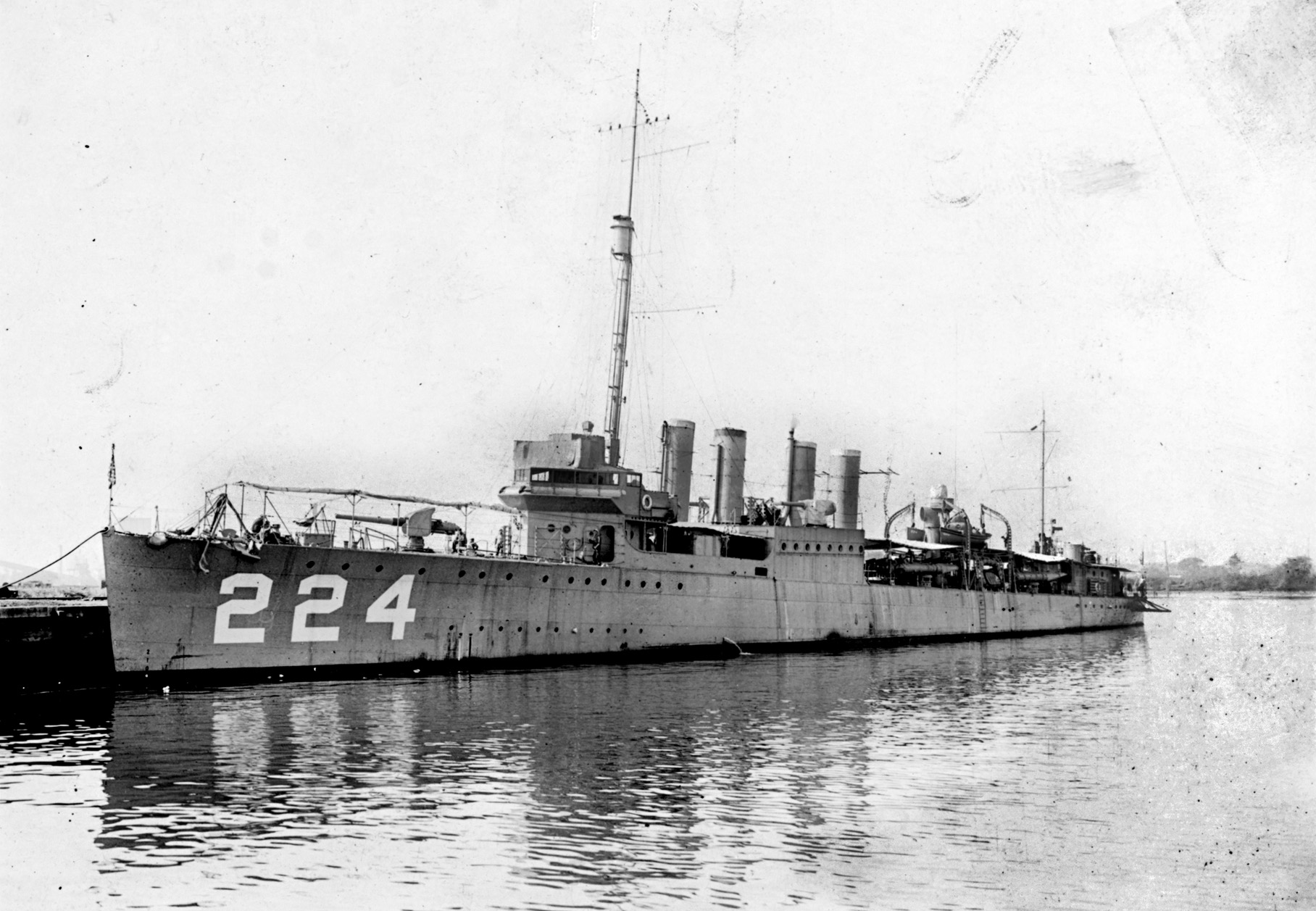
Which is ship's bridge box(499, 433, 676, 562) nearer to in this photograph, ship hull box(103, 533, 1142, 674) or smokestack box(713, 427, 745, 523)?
ship hull box(103, 533, 1142, 674)

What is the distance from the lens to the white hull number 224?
2289cm

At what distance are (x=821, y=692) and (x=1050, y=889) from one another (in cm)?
1412

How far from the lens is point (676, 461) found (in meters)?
35.1

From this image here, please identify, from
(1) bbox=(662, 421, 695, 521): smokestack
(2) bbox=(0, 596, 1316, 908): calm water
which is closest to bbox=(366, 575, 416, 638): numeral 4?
(2) bbox=(0, 596, 1316, 908): calm water

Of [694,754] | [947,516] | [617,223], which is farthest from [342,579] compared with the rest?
[947,516]

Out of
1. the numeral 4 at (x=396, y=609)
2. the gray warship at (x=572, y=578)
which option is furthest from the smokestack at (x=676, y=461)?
the numeral 4 at (x=396, y=609)

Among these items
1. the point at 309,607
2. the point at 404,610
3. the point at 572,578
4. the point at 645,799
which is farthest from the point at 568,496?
the point at 645,799

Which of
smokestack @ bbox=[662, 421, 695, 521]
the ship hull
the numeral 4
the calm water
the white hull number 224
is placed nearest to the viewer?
the calm water

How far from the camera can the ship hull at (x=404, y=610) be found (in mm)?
22141

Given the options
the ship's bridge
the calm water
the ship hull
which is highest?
the ship's bridge

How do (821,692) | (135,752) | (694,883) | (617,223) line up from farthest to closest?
(617,223) < (821,692) < (135,752) < (694,883)

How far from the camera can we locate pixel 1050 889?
9.34 m

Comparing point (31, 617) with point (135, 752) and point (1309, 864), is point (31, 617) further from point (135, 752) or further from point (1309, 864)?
point (1309, 864)

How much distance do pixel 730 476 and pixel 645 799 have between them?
24669 mm
